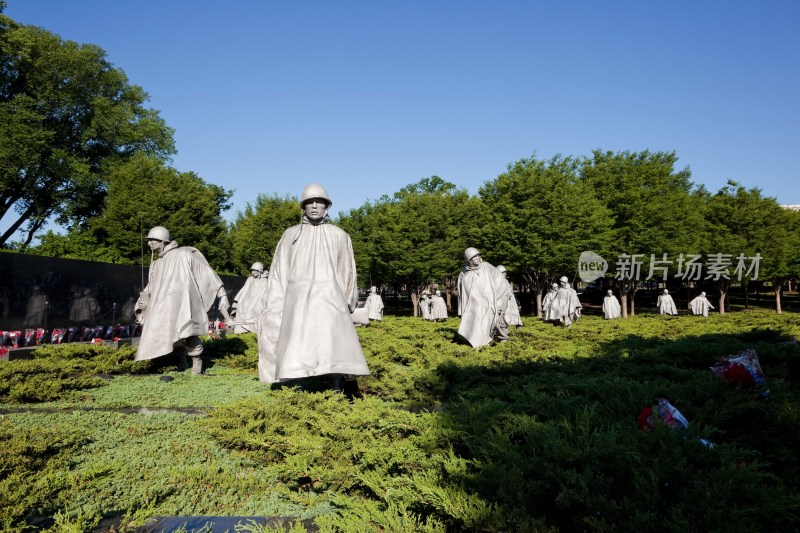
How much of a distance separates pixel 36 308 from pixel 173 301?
788cm

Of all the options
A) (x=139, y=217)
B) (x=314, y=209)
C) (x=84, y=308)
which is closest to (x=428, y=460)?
(x=314, y=209)

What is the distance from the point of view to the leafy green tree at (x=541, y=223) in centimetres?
3319

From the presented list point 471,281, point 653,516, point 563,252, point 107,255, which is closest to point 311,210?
point 653,516

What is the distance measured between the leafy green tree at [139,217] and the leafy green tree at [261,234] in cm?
284

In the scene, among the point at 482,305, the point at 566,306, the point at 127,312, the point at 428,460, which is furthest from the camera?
the point at 566,306

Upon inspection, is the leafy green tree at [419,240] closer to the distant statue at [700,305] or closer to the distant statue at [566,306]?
the distant statue at [566,306]

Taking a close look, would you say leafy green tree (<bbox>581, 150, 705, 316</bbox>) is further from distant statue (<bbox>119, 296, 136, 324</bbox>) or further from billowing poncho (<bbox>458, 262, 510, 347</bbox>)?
distant statue (<bbox>119, 296, 136, 324</bbox>)

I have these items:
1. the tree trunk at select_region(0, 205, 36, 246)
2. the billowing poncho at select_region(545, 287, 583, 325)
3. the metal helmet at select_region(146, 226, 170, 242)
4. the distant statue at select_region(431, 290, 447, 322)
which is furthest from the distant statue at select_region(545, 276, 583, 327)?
the tree trunk at select_region(0, 205, 36, 246)

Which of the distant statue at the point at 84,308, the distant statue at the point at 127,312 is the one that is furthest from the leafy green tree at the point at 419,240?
the distant statue at the point at 84,308

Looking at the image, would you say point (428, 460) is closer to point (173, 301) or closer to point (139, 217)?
point (173, 301)

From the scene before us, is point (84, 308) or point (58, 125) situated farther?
point (58, 125)

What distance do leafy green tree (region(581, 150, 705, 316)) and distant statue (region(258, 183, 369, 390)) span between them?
32.1 m

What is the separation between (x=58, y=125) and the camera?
33688 mm

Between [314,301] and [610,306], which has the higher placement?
[610,306]
